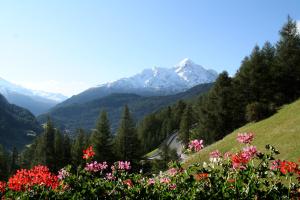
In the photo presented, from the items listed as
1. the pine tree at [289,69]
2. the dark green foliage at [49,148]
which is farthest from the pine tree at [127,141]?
the pine tree at [289,69]

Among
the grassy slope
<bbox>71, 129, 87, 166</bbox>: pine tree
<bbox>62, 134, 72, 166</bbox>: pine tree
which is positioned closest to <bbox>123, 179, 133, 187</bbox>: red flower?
the grassy slope

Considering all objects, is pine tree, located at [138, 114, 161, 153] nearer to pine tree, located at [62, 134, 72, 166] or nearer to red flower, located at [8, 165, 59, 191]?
pine tree, located at [62, 134, 72, 166]

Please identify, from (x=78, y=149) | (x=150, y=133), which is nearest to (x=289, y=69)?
(x=78, y=149)

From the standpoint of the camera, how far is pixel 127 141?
87688 millimetres

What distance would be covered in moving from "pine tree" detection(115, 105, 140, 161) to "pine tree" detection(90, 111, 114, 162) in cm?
542

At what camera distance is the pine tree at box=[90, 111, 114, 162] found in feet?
263

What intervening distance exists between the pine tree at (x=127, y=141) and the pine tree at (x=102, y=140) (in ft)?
17.8

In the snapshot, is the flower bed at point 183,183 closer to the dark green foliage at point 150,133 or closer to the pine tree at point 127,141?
A: the pine tree at point 127,141

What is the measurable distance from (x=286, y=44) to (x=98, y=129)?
38129mm

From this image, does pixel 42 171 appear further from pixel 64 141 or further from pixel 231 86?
pixel 64 141

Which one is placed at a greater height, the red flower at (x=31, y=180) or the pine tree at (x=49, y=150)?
the red flower at (x=31, y=180)

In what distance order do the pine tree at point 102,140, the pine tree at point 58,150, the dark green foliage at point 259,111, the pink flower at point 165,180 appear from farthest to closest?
the pine tree at point 58,150 < the pine tree at point 102,140 < the dark green foliage at point 259,111 < the pink flower at point 165,180

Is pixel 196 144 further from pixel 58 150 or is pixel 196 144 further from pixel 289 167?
pixel 58 150

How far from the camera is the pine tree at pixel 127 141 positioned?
285ft
